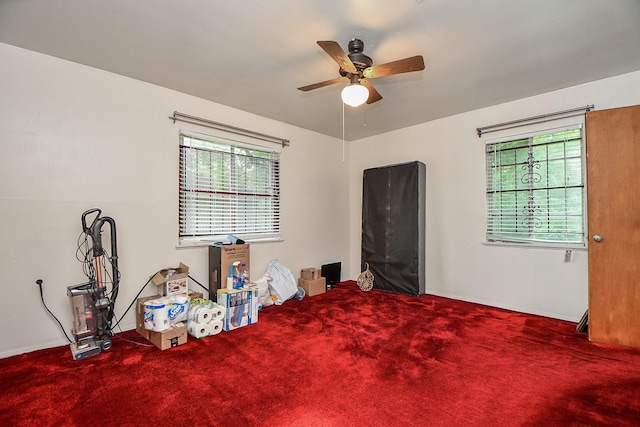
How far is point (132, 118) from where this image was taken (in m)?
2.98

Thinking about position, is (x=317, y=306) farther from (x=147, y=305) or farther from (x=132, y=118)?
(x=132, y=118)

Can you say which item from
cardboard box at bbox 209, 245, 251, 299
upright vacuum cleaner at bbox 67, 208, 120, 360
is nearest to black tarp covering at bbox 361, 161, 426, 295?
cardboard box at bbox 209, 245, 251, 299

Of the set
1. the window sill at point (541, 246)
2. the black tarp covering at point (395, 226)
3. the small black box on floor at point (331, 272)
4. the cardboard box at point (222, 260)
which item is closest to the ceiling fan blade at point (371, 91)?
the black tarp covering at point (395, 226)

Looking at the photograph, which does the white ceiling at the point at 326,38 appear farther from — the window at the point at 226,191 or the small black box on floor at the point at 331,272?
the small black box on floor at the point at 331,272

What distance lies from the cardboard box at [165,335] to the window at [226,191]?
91 centimetres

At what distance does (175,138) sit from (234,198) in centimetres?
97

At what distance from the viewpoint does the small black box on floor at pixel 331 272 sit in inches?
185

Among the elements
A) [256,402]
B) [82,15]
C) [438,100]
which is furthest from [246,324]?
[438,100]

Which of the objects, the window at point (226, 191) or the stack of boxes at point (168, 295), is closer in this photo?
the stack of boxes at point (168, 295)

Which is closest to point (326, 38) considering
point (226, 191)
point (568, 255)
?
point (226, 191)

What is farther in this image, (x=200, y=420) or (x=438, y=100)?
(x=438, y=100)

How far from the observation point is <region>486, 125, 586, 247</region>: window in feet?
10.4

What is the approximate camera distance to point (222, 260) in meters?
3.24

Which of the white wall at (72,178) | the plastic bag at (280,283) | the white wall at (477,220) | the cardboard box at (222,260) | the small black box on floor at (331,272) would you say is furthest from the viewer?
the small black box on floor at (331,272)
